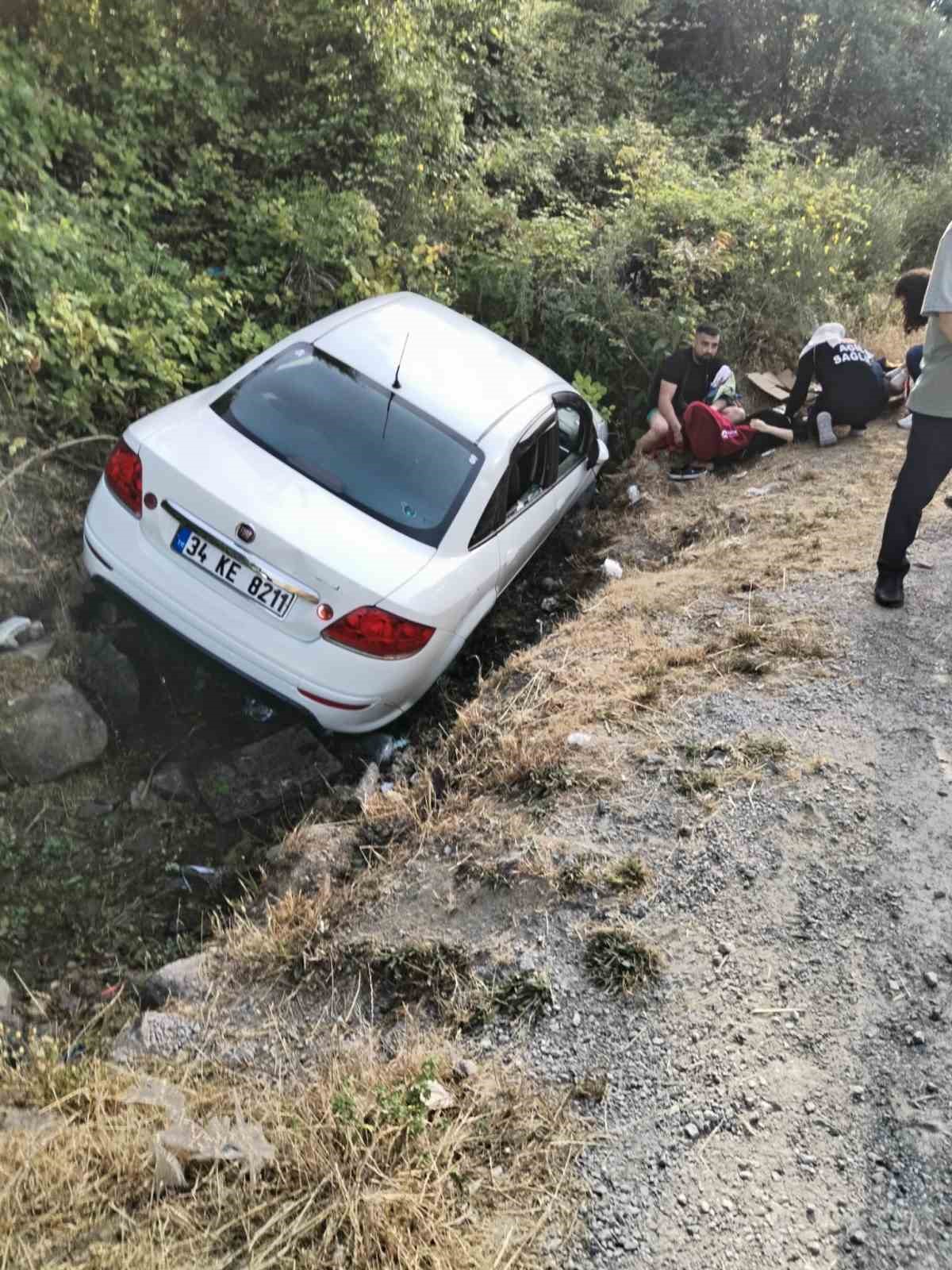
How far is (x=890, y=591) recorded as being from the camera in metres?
4.69

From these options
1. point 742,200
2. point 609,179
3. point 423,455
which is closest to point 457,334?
point 423,455

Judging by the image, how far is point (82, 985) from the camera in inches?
134

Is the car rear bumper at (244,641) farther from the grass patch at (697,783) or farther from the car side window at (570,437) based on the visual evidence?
the car side window at (570,437)

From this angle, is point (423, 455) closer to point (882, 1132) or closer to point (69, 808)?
point (69, 808)

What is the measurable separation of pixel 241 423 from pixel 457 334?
1561 mm

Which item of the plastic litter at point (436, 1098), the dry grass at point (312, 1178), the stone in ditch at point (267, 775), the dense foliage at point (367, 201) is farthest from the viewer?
the dense foliage at point (367, 201)

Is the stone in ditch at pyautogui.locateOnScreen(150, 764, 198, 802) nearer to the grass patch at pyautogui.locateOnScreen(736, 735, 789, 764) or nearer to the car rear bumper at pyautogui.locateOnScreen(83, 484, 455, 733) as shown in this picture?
the car rear bumper at pyautogui.locateOnScreen(83, 484, 455, 733)

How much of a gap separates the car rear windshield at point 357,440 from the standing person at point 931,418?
1.97 m

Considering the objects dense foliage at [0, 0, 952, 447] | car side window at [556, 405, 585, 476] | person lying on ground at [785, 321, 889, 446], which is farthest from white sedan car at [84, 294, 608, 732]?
person lying on ground at [785, 321, 889, 446]

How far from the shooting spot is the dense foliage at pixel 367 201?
5.38 metres

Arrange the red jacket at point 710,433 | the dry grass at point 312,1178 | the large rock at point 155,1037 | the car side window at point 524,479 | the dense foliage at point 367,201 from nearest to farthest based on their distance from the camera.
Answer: the dry grass at point 312,1178
the large rock at point 155,1037
the car side window at point 524,479
the dense foliage at point 367,201
the red jacket at point 710,433

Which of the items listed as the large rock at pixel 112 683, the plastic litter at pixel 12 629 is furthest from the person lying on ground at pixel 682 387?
the plastic litter at pixel 12 629

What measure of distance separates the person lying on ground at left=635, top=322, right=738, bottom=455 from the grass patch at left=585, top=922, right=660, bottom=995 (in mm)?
4709

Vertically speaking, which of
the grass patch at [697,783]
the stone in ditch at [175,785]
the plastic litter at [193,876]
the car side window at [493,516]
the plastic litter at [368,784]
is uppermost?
the car side window at [493,516]
